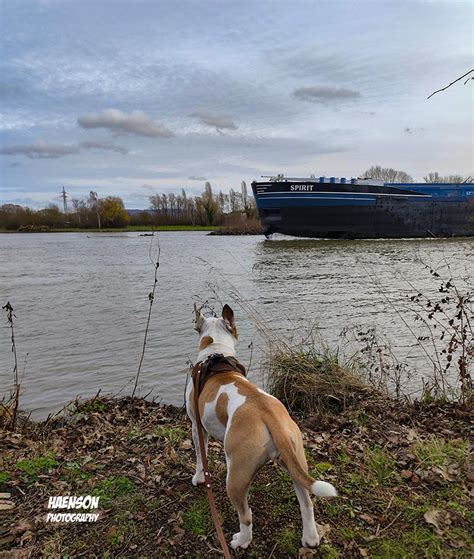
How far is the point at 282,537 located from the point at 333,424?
A: 2.06 metres

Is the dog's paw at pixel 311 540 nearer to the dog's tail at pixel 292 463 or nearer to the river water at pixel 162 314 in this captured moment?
the dog's tail at pixel 292 463

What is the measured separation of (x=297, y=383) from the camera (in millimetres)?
5609

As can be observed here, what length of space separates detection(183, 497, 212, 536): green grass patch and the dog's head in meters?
1.14

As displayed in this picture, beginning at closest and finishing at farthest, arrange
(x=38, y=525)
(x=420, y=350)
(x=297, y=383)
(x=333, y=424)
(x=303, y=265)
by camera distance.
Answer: (x=38, y=525) → (x=333, y=424) → (x=297, y=383) → (x=420, y=350) → (x=303, y=265)

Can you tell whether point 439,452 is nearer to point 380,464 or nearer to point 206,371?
point 380,464

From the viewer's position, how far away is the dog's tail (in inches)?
90.7

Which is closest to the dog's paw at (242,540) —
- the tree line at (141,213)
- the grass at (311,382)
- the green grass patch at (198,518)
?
the green grass patch at (198,518)

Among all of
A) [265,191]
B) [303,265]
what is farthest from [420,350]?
[265,191]

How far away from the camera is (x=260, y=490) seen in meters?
3.38

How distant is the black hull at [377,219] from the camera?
3878 cm

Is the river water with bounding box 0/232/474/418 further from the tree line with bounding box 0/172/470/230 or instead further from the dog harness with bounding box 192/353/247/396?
the tree line with bounding box 0/172/470/230

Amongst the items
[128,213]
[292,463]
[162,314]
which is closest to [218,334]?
[292,463]

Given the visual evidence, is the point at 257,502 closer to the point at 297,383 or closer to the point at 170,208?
the point at 297,383

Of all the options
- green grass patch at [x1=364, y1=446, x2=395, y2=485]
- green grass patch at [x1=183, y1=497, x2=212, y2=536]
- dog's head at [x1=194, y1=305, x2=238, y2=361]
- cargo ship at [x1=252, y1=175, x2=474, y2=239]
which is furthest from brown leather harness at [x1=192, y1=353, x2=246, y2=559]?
cargo ship at [x1=252, y1=175, x2=474, y2=239]
